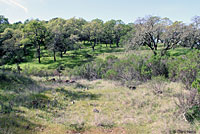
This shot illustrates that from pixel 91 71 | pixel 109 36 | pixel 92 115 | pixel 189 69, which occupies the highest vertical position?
pixel 109 36

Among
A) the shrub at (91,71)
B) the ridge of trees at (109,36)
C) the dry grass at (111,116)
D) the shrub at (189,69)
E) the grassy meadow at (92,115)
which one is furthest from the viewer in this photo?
the ridge of trees at (109,36)

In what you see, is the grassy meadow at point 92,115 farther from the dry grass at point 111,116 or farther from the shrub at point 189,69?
the shrub at point 189,69

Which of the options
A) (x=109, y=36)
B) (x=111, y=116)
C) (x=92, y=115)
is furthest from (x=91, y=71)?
(x=109, y=36)

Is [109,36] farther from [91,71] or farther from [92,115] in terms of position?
[92,115]

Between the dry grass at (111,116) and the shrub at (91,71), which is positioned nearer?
the dry grass at (111,116)

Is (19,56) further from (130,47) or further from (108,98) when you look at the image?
(108,98)

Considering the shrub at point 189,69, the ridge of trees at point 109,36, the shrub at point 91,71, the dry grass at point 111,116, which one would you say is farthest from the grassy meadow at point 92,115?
the ridge of trees at point 109,36

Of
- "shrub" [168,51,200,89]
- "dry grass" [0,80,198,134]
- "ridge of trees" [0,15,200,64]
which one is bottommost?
"dry grass" [0,80,198,134]

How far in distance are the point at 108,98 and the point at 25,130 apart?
644cm

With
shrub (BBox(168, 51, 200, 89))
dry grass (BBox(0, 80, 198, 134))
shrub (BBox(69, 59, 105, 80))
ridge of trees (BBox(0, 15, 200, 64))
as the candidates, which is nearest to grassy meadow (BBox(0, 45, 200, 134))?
dry grass (BBox(0, 80, 198, 134))

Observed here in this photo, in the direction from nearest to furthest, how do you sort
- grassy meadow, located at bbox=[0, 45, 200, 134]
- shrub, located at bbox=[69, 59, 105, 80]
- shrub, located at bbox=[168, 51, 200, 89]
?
grassy meadow, located at bbox=[0, 45, 200, 134] < shrub, located at bbox=[168, 51, 200, 89] < shrub, located at bbox=[69, 59, 105, 80]

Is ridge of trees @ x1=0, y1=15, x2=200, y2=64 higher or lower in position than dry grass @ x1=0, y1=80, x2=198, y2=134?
higher

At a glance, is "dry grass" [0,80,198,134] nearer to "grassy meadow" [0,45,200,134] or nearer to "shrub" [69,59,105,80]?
"grassy meadow" [0,45,200,134]

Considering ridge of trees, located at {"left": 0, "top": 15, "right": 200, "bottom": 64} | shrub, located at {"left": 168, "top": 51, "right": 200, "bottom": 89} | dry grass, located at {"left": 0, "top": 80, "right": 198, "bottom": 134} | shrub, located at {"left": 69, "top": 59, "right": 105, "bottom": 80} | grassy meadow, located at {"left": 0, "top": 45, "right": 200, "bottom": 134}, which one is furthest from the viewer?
ridge of trees, located at {"left": 0, "top": 15, "right": 200, "bottom": 64}
